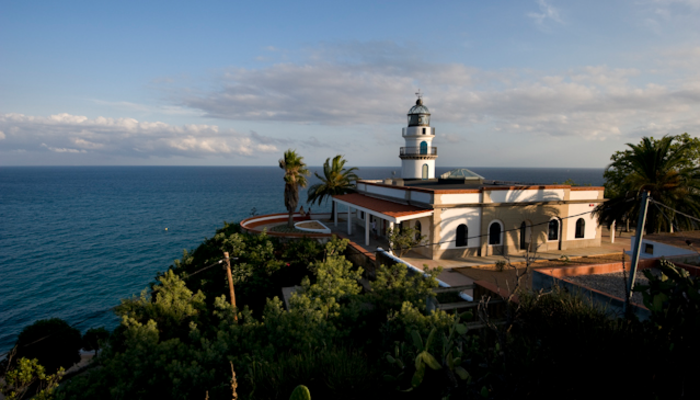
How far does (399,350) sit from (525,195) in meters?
19.5

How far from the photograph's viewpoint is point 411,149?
1369 inches

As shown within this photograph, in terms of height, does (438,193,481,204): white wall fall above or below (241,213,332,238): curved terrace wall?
above

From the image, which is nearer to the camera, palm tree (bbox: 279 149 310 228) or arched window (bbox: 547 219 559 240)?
arched window (bbox: 547 219 559 240)

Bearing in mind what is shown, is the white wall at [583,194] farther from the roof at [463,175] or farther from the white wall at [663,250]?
the roof at [463,175]

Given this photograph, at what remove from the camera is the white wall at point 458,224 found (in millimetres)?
21000

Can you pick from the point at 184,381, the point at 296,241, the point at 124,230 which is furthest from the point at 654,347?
the point at 124,230

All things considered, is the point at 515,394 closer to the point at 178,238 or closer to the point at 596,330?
the point at 596,330

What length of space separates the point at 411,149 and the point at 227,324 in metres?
27.2

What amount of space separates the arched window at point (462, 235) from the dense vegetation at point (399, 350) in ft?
26.6

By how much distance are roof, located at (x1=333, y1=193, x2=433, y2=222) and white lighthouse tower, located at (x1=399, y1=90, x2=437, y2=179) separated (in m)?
7.31

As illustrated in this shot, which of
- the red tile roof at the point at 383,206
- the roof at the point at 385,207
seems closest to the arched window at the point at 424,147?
the roof at the point at 385,207

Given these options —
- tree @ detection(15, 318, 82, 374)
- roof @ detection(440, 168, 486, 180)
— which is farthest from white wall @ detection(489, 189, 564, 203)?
tree @ detection(15, 318, 82, 374)

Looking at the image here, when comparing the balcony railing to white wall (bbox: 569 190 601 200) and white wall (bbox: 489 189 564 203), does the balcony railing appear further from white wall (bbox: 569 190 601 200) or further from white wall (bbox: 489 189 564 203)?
white wall (bbox: 569 190 601 200)

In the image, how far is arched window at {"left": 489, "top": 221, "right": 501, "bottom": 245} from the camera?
22.0 m
